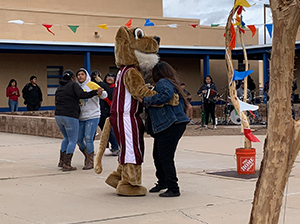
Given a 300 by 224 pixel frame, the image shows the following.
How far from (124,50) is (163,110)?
0.97 meters

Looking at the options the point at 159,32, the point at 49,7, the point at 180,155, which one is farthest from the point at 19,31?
the point at 180,155

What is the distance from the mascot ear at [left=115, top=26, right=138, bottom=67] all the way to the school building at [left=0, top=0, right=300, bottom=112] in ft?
46.1

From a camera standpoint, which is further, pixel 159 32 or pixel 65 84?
pixel 159 32

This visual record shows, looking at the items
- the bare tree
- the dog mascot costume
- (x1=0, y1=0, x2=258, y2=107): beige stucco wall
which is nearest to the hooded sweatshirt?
the dog mascot costume

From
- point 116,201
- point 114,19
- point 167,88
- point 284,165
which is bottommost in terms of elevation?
point 116,201

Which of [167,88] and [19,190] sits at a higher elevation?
[167,88]

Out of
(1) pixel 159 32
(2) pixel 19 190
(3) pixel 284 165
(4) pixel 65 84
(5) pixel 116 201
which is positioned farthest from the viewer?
(1) pixel 159 32

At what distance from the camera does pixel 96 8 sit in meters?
26.7

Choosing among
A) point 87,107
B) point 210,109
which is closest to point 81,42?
point 210,109

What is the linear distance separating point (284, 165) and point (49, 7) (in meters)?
23.8

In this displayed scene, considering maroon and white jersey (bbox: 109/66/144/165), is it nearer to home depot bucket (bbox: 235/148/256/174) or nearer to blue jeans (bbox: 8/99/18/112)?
home depot bucket (bbox: 235/148/256/174)

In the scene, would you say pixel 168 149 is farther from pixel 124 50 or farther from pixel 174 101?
pixel 124 50

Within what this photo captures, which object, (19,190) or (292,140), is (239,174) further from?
(292,140)

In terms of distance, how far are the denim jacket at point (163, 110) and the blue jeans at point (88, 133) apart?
2689mm
